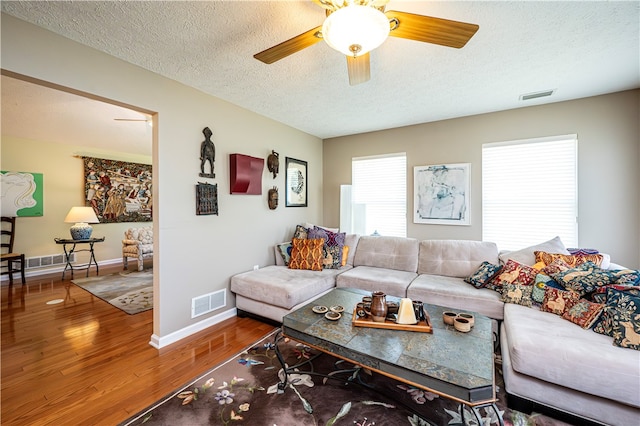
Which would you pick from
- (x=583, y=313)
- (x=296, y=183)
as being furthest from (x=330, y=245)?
(x=583, y=313)

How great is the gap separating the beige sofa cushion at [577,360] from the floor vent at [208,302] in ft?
8.97

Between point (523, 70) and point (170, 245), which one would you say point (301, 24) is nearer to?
point (523, 70)

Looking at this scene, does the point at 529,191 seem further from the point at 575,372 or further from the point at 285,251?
the point at 285,251

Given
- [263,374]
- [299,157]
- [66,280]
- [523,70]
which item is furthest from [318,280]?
[66,280]

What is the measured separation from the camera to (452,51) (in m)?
2.06

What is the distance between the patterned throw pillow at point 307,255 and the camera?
3367 mm

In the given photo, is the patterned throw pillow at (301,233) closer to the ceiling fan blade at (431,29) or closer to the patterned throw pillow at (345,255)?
the patterned throw pillow at (345,255)

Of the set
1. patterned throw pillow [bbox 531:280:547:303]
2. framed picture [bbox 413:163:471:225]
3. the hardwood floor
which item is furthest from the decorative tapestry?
patterned throw pillow [bbox 531:280:547:303]

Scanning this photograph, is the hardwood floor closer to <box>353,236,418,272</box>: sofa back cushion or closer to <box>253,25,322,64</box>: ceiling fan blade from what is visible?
<box>353,236,418,272</box>: sofa back cushion

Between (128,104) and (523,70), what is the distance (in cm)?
351

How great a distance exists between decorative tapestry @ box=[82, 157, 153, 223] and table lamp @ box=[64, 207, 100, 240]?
0.58 m

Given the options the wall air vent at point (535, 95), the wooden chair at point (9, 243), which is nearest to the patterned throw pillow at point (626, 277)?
the wall air vent at point (535, 95)

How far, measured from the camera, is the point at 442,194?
145 inches

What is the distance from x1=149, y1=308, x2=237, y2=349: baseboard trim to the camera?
8.10ft
